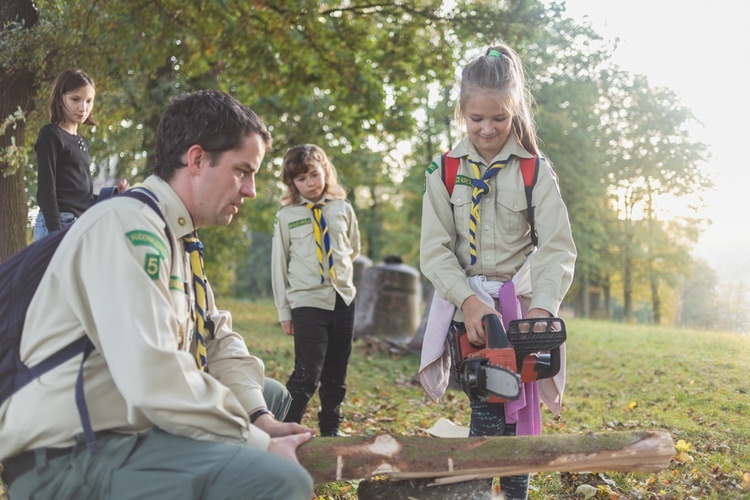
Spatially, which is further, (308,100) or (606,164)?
(308,100)

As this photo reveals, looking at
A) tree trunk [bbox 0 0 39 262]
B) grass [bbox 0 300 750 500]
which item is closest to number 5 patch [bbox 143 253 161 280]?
grass [bbox 0 300 750 500]

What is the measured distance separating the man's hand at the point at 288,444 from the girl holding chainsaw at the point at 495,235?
958 millimetres

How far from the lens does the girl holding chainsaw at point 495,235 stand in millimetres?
3186

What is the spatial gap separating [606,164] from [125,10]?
16.6ft

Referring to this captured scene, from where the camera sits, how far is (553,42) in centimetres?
823

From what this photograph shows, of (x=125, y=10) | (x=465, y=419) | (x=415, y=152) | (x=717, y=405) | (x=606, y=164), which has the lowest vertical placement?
(x=465, y=419)

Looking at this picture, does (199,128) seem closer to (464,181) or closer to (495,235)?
(464,181)

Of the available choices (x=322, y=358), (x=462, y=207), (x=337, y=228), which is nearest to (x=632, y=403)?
(x=322, y=358)

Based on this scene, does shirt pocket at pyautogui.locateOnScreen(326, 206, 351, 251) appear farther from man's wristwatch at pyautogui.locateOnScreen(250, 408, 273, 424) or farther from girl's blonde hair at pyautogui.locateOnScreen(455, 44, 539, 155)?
man's wristwatch at pyautogui.locateOnScreen(250, 408, 273, 424)

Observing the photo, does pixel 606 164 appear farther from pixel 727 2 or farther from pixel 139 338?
pixel 139 338

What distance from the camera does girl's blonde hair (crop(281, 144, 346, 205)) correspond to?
5.13 m

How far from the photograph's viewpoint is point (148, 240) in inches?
86.2

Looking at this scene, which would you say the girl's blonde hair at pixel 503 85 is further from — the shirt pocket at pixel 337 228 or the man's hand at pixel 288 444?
the shirt pocket at pixel 337 228

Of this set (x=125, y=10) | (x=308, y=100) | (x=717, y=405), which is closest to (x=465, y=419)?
(x=717, y=405)
